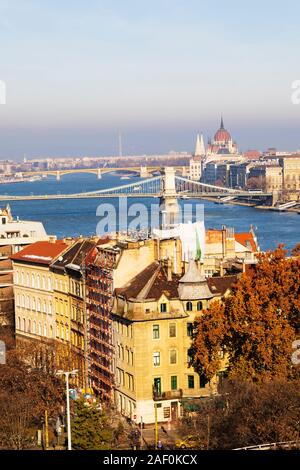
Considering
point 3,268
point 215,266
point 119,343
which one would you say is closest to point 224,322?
point 119,343

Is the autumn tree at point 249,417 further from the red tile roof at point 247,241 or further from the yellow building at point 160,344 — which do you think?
the red tile roof at point 247,241

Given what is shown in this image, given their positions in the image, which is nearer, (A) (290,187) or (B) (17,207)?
(B) (17,207)

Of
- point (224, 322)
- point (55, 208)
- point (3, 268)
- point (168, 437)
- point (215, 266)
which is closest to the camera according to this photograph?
point (168, 437)

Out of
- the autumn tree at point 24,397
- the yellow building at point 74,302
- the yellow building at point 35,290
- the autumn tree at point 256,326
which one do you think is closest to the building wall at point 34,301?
the yellow building at point 35,290

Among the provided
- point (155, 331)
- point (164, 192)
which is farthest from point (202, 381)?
point (164, 192)

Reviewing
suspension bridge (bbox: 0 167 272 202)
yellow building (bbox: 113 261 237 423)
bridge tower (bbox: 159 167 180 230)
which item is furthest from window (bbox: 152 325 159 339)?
suspension bridge (bbox: 0 167 272 202)

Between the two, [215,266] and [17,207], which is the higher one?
[215,266]
